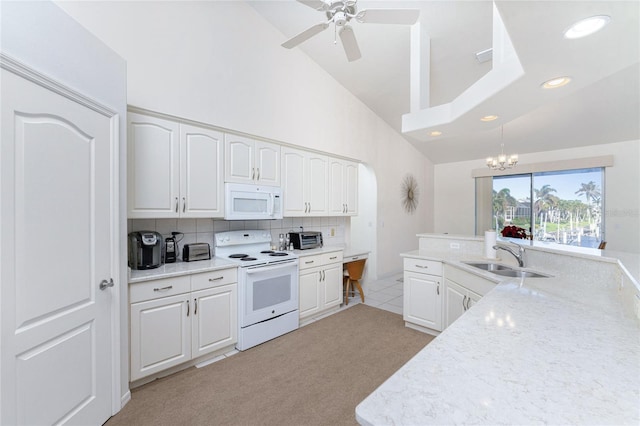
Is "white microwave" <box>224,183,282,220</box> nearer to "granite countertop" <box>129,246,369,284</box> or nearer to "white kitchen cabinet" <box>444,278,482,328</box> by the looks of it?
"granite countertop" <box>129,246,369,284</box>

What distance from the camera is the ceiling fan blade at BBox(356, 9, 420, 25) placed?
6.24 ft

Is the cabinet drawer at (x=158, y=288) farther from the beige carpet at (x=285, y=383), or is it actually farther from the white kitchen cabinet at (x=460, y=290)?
the white kitchen cabinet at (x=460, y=290)

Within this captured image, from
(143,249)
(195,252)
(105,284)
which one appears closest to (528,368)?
(105,284)

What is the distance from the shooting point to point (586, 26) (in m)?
1.05

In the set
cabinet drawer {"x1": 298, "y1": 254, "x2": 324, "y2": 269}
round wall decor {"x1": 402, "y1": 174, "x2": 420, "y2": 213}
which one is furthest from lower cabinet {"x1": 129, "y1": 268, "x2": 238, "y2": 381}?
round wall decor {"x1": 402, "y1": 174, "x2": 420, "y2": 213}

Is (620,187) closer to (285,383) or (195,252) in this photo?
(285,383)

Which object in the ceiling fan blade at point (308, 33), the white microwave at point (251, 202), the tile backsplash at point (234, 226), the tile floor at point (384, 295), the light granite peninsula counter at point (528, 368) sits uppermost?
the ceiling fan blade at point (308, 33)

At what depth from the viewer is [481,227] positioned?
657cm

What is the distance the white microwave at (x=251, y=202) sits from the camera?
278 cm

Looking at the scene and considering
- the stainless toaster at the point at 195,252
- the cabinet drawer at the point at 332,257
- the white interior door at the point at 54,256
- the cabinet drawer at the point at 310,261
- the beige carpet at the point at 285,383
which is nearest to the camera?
the white interior door at the point at 54,256

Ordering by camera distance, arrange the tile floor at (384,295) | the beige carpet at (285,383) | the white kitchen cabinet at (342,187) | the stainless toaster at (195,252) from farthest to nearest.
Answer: the white kitchen cabinet at (342,187) → the tile floor at (384,295) → the stainless toaster at (195,252) → the beige carpet at (285,383)

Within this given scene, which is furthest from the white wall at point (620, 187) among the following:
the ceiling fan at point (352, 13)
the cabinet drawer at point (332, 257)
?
the ceiling fan at point (352, 13)

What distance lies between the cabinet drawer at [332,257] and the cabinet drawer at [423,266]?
0.94 m

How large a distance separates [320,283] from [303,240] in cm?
62
